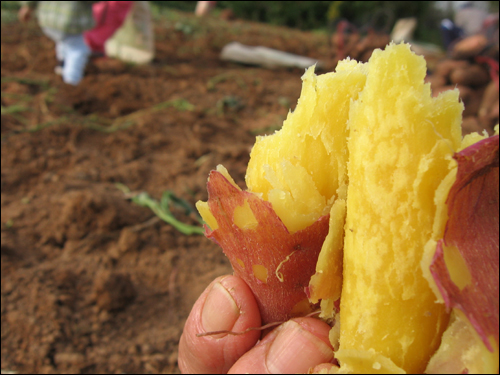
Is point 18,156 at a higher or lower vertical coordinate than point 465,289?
lower

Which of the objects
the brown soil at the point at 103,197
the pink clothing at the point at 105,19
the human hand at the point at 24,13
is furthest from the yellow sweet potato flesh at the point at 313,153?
the human hand at the point at 24,13

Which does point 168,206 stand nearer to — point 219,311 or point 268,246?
point 219,311

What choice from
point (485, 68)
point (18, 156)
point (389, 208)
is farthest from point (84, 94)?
point (485, 68)

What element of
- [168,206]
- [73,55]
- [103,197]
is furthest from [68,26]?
[168,206]

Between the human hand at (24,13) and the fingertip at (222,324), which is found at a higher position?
the human hand at (24,13)

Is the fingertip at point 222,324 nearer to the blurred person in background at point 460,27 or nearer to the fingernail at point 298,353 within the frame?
the fingernail at point 298,353

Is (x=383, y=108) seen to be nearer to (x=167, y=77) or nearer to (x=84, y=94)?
(x=84, y=94)
